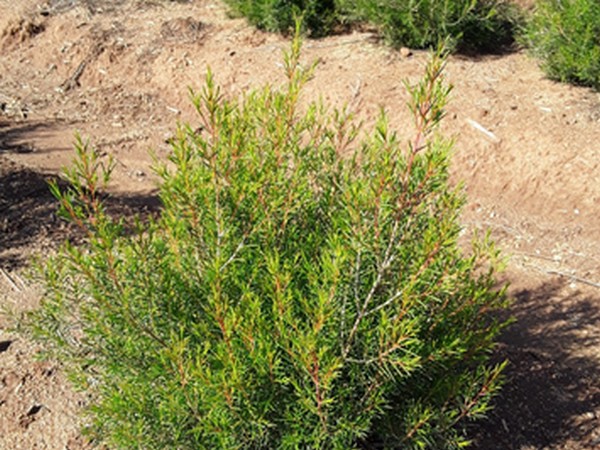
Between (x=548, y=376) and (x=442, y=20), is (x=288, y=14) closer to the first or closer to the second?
(x=442, y=20)

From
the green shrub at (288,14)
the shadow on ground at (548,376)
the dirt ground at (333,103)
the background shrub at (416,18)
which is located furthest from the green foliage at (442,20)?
the shadow on ground at (548,376)

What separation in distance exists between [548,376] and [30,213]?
10.7 feet

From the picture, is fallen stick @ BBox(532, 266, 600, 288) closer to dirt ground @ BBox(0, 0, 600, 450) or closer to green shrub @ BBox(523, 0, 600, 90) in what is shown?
dirt ground @ BBox(0, 0, 600, 450)

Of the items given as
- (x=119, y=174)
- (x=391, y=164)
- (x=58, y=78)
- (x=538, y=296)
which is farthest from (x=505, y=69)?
(x=391, y=164)

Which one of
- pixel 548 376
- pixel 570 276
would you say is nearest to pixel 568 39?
pixel 570 276

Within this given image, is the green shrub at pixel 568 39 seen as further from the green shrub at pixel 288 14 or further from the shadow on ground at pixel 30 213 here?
the shadow on ground at pixel 30 213

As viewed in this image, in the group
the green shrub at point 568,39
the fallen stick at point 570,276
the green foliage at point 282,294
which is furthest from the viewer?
the green shrub at point 568,39

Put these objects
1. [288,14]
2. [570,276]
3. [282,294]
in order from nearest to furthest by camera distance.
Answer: [282,294] < [570,276] < [288,14]

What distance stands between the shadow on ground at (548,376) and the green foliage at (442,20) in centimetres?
329

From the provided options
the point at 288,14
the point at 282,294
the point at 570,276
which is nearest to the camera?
the point at 282,294

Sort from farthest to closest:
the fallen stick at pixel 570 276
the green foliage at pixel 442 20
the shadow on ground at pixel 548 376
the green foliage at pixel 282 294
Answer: the green foliage at pixel 442 20 → the fallen stick at pixel 570 276 → the shadow on ground at pixel 548 376 → the green foliage at pixel 282 294

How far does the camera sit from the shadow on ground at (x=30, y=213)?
14.9 feet

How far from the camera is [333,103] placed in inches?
280

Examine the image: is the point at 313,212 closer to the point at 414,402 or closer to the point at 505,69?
the point at 414,402
